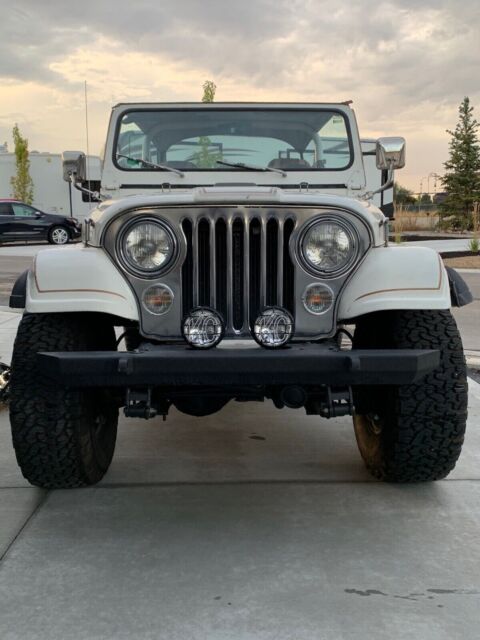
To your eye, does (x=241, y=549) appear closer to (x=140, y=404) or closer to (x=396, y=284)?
(x=140, y=404)

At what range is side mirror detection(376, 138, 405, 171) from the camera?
4.23 meters

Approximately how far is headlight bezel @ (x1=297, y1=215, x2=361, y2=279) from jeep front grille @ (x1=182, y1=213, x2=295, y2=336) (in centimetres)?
6

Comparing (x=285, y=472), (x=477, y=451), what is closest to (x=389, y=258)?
(x=285, y=472)

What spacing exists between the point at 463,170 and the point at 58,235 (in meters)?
23.6

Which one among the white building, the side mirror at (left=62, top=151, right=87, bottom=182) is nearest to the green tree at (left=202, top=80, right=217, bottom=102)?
the side mirror at (left=62, top=151, right=87, bottom=182)

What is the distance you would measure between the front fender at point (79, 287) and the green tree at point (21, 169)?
29040mm

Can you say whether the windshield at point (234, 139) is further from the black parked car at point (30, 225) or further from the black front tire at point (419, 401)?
the black parked car at point (30, 225)

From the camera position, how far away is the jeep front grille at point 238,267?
305 centimetres

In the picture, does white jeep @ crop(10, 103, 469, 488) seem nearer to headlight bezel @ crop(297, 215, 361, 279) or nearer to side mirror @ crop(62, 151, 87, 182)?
headlight bezel @ crop(297, 215, 361, 279)

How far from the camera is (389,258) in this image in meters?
3.03

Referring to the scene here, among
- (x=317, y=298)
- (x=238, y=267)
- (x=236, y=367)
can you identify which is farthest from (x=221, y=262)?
(x=236, y=367)

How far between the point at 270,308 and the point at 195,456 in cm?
138

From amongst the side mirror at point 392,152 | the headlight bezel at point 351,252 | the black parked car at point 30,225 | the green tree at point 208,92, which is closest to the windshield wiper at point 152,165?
the side mirror at point 392,152

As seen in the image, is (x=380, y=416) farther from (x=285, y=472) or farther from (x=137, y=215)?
(x=137, y=215)
